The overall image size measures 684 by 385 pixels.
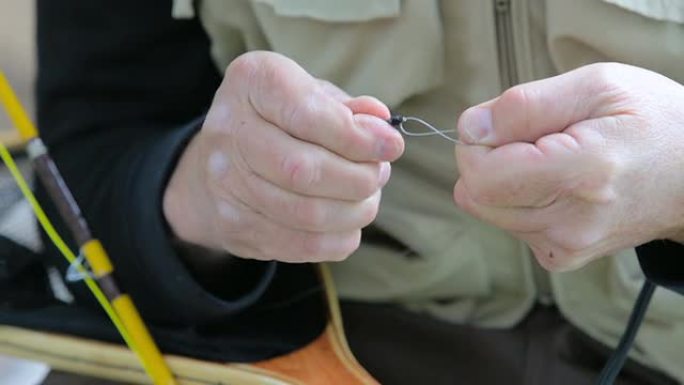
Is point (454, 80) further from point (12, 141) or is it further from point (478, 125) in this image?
point (12, 141)

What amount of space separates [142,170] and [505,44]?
301 millimetres

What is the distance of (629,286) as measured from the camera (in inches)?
29.4

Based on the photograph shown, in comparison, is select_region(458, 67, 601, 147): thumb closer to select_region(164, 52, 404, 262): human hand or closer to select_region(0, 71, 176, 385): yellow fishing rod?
select_region(164, 52, 404, 262): human hand

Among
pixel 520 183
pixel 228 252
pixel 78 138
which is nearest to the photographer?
pixel 520 183

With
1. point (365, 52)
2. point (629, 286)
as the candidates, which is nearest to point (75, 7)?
point (365, 52)

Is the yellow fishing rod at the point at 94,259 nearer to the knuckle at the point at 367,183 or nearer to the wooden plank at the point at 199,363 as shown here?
the wooden plank at the point at 199,363

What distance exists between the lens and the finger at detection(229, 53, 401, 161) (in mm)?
542

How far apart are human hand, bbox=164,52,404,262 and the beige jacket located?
151mm

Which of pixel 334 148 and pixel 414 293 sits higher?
pixel 334 148

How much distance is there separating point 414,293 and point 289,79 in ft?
1.00

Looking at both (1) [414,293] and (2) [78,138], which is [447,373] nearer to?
(1) [414,293]

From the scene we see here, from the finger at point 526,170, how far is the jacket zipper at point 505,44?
0.66 feet

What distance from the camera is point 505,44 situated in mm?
720

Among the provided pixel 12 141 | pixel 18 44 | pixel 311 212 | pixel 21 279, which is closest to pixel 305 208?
pixel 311 212
